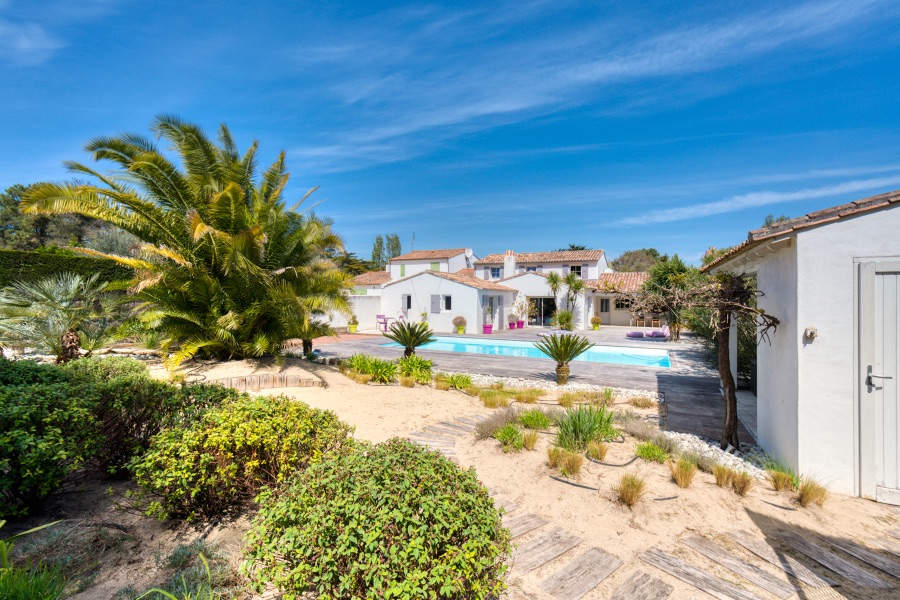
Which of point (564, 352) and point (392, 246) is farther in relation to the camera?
point (392, 246)

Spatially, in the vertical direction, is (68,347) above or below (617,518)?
above

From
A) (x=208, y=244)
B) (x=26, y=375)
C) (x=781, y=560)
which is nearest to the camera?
(x=781, y=560)

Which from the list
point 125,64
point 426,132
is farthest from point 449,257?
point 125,64

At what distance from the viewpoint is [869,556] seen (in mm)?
3424

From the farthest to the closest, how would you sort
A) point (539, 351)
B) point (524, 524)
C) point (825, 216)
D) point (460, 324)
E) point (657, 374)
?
point (460, 324), point (539, 351), point (657, 374), point (825, 216), point (524, 524)

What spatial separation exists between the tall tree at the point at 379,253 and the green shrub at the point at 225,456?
63203 millimetres

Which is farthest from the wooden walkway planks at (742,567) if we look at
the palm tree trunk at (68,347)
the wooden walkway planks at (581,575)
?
the palm tree trunk at (68,347)

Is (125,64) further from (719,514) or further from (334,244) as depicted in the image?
(719,514)

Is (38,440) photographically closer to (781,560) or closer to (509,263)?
(781,560)

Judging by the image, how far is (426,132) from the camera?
82.3ft

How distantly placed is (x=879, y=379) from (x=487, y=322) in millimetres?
25261

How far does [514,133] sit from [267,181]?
693 inches

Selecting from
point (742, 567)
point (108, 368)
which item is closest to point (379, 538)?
point (742, 567)

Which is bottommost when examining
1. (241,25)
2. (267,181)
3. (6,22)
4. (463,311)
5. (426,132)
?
(463,311)
